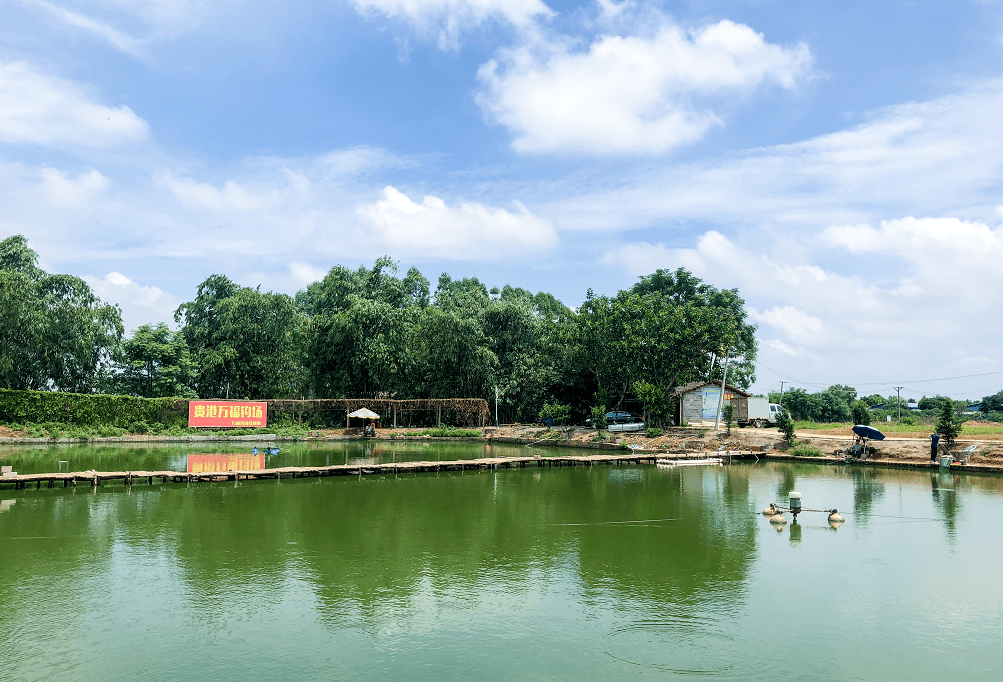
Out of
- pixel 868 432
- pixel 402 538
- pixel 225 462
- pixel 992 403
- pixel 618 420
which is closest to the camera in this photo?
pixel 402 538

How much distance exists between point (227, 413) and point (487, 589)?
1416 inches

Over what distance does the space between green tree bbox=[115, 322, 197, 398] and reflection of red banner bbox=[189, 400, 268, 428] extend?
737 cm

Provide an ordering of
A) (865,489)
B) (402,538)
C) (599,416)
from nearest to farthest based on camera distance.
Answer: (402,538), (865,489), (599,416)

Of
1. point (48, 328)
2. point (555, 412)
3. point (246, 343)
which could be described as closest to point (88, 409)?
point (48, 328)

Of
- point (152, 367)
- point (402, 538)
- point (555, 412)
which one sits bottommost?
point (402, 538)

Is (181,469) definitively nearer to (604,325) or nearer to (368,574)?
(368,574)

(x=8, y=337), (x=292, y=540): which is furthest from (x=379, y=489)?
(x=8, y=337)

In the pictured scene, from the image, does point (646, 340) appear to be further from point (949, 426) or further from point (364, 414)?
point (364, 414)

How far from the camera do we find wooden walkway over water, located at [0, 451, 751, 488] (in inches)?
925

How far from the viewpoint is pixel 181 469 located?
92.3 ft

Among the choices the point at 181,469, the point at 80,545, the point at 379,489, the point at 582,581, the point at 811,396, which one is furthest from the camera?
the point at 811,396

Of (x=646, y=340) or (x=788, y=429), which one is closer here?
(x=788, y=429)

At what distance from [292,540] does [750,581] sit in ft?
35.3

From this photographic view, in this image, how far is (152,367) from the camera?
5025cm
